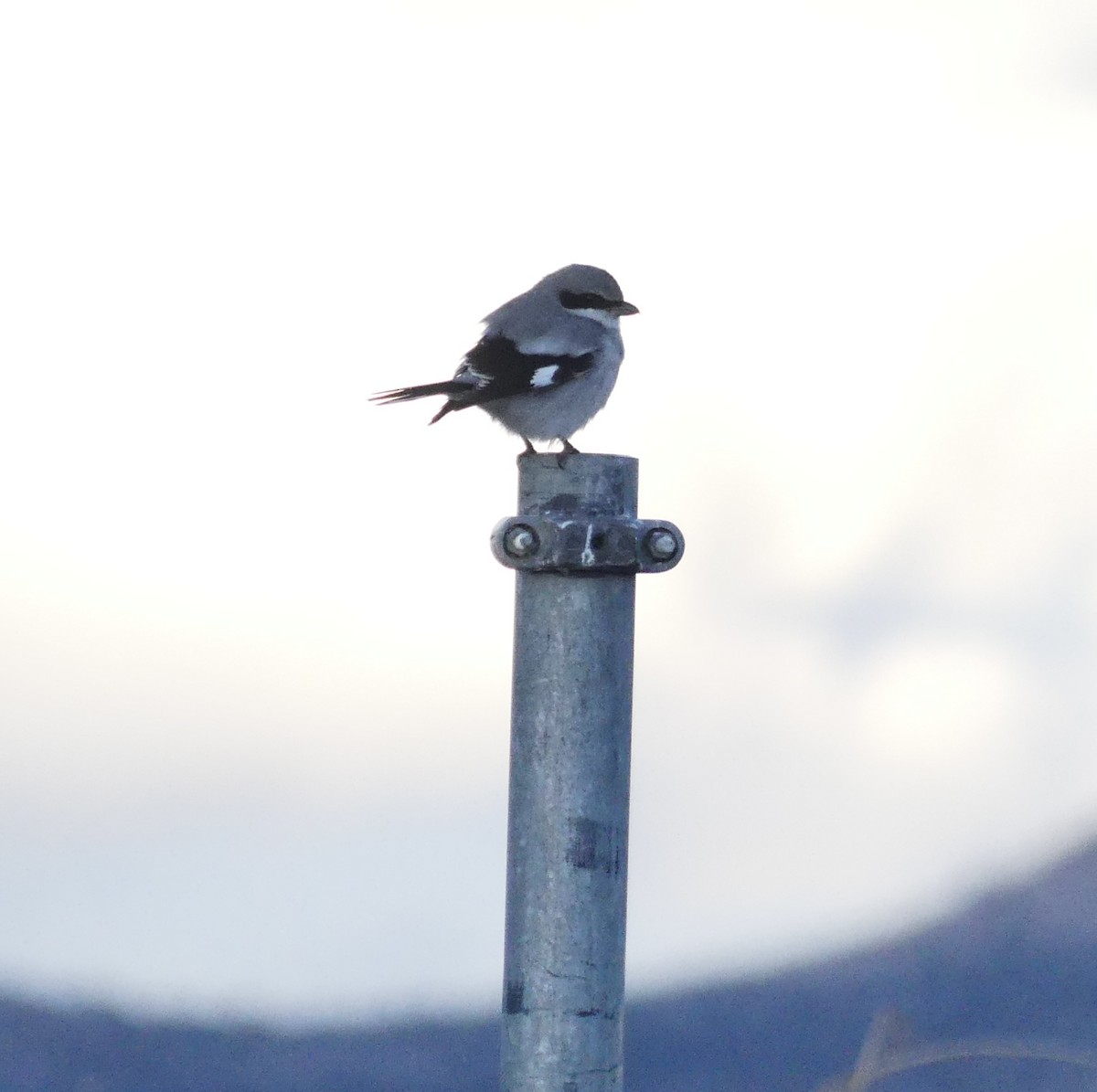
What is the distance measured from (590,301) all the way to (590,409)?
0.50m

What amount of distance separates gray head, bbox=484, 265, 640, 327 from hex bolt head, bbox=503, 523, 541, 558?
2845mm

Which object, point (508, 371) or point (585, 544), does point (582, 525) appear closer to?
point (585, 544)

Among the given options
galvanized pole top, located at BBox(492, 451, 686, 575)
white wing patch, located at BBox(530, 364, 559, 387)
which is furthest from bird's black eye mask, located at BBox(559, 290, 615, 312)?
galvanized pole top, located at BBox(492, 451, 686, 575)

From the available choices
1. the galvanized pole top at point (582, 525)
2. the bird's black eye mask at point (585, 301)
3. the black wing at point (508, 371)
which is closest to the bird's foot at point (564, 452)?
the galvanized pole top at point (582, 525)

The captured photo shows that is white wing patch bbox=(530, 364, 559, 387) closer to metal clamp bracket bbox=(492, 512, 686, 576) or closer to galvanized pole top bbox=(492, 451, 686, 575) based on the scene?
galvanized pole top bbox=(492, 451, 686, 575)

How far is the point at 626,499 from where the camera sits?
7.63ft

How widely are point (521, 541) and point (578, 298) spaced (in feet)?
9.95

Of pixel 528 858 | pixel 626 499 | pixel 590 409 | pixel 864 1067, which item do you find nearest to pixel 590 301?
pixel 590 409

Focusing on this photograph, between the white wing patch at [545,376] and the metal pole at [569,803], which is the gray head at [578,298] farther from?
the metal pole at [569,803]

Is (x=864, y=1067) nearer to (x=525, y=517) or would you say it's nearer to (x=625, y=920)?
(x=625, y=920)

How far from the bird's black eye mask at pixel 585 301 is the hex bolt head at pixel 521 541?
298 centimetres

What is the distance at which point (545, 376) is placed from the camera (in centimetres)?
462

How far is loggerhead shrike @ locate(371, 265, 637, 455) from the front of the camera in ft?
14.9

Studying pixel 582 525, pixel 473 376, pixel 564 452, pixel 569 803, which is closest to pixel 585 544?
pixel 582 525
